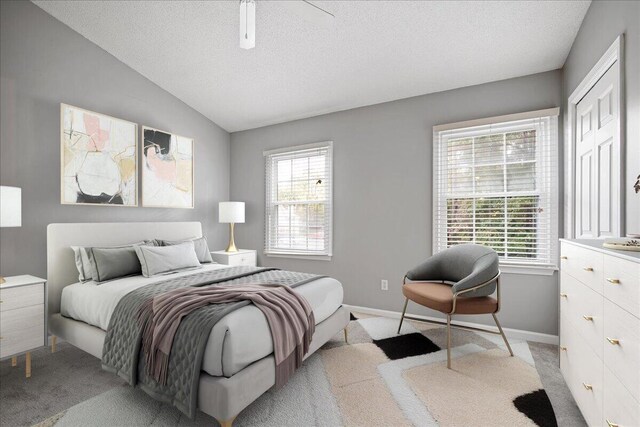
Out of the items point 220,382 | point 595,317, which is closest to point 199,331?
point 220,382

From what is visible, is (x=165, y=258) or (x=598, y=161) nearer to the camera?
(x=598, y=161)

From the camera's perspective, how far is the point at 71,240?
292 cm

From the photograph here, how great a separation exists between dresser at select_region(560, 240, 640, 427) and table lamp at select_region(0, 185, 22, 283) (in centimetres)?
357

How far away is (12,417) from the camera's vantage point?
1.82 m

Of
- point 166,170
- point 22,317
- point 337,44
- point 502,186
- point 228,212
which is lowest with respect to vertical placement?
point 22,317

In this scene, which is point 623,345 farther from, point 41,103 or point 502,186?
point 41,103

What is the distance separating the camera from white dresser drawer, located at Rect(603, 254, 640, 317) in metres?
1.09

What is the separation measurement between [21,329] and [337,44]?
3.46 meters

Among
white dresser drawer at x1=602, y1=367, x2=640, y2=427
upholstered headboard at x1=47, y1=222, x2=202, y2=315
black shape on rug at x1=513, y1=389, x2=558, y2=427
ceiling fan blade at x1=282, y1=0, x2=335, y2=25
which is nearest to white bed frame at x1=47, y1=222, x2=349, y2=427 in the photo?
upholstered headboard at x1=47, y1=222, x2=202, y2=315

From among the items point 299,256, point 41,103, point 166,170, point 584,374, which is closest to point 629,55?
point 584,374

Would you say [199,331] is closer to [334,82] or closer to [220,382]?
[220,382]

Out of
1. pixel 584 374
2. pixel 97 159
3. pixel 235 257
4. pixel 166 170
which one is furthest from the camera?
pixel 235 257

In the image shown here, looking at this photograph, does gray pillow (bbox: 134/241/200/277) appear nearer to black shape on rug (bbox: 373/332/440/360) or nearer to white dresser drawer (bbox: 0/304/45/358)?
white dresser drawer (bbox: 0/304/45/358)

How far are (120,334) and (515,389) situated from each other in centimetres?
268
